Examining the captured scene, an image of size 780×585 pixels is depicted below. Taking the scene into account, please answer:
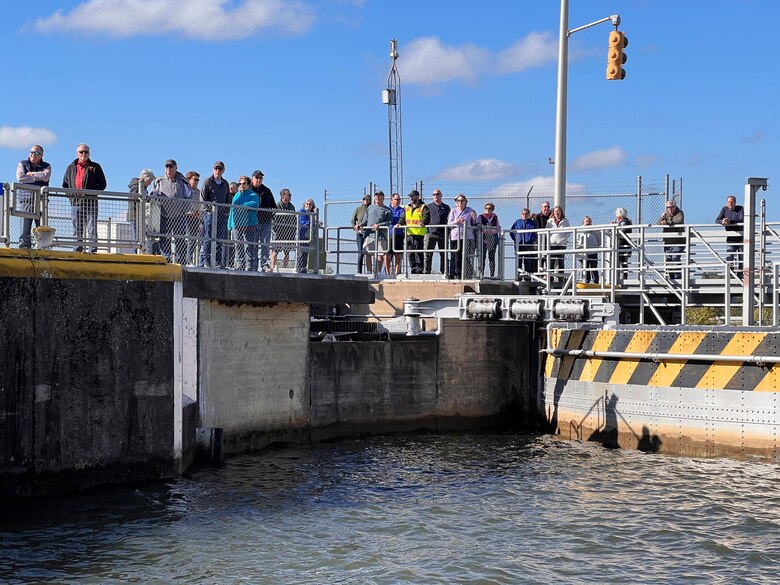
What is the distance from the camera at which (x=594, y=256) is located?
2133cm

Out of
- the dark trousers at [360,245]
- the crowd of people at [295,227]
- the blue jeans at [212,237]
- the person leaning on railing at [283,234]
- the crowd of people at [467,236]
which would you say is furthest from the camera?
the dark trousers at [360,245]

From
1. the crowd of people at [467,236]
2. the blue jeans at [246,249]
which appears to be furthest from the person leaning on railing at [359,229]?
the blue jeans at [246,249]

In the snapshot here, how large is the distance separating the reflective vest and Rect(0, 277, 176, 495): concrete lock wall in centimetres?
785

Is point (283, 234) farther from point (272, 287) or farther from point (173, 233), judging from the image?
point (173, 233)

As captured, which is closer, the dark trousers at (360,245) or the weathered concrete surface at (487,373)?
the weathered concrete surface at (487,373)

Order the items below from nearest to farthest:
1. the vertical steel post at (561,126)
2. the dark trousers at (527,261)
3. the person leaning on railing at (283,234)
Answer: the person leaning on railing at (283,234) → the dark trousers at (527,261) → the vertical steel post at (561,126)

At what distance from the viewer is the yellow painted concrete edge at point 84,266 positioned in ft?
41.2

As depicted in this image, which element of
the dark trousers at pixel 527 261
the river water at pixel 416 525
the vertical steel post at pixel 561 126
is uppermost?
the vertical steel post at pixel 561 126

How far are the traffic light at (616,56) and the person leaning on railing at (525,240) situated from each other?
3.08m

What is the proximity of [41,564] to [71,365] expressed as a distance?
3146 millimetres

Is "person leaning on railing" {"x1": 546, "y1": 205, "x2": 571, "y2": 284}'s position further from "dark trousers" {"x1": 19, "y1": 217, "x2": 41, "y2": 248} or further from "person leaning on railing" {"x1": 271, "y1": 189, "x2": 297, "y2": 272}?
"dark trousers" {"x1": 19, "y1": 217, "x2": 41, "y2": 248}

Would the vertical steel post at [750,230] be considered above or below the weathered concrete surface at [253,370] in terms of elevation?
above

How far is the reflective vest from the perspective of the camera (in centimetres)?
2108

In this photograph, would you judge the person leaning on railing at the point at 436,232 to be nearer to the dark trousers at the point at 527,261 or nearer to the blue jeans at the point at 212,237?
the dark trousers at the point at 527,261
